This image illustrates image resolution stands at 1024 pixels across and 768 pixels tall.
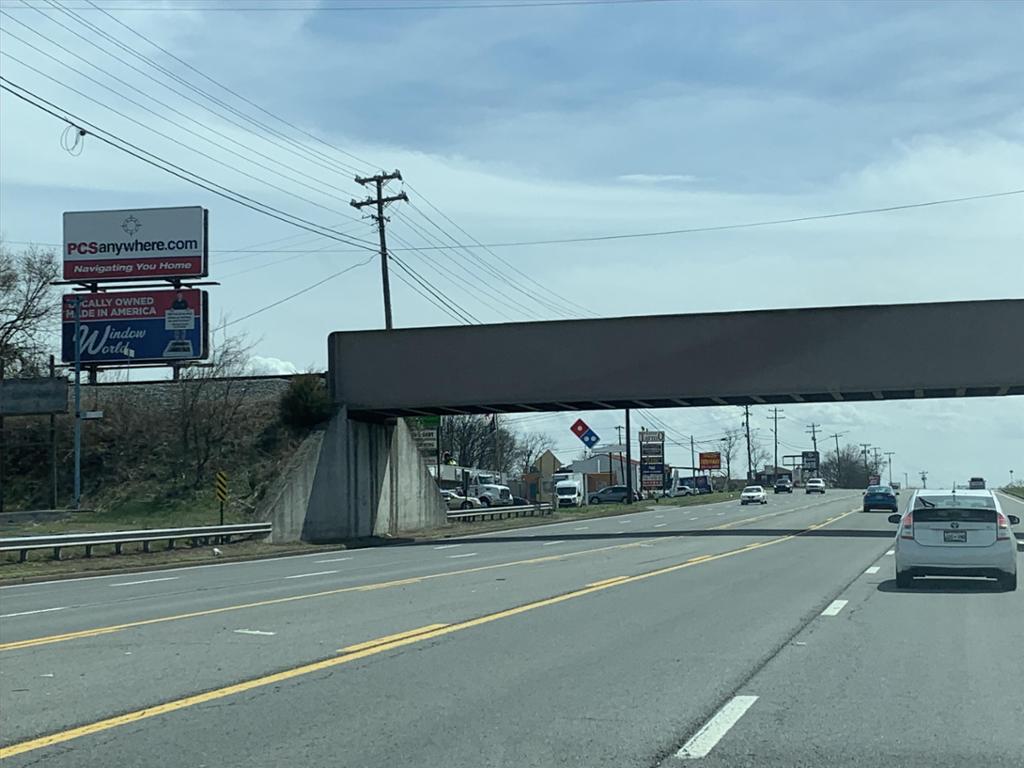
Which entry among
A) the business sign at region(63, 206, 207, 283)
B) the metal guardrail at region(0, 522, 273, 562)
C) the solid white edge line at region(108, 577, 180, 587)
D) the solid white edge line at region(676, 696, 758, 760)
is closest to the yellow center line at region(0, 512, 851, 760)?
the solid white edge line at region(676, 696, 758, 760)

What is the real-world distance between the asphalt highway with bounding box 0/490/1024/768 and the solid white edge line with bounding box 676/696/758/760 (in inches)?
1.2

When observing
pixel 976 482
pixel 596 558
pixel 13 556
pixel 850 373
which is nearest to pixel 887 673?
pixel 596 558

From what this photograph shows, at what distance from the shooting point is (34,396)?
39844 mm

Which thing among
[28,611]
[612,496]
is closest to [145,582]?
[28,611]

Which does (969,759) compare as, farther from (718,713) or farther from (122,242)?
(122,242)

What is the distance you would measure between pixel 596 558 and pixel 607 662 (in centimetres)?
1616

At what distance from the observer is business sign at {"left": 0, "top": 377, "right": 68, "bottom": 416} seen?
39.6 metres

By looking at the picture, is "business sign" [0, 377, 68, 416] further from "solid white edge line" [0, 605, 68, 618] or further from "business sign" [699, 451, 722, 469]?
"business sign" [699, 451, 722, 469]

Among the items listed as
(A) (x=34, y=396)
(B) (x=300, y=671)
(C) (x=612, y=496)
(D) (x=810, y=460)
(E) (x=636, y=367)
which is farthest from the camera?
(D) (x=810, y=460)

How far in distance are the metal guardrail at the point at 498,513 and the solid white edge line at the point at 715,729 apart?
150ft

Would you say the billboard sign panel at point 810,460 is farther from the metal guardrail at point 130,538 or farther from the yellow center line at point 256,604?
the yellow center line at point 256,604

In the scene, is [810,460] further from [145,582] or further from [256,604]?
[256,604]

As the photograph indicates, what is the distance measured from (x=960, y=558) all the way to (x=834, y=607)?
10.8 feet

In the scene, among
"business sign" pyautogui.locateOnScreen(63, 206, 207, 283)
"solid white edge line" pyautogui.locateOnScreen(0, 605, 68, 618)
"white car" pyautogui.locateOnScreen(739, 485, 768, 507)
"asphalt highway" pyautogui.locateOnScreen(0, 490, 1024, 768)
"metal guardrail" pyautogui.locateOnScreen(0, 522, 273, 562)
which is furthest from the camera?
"white car" pyautogui.locateOnScreen(739, 485, 768, 507)
